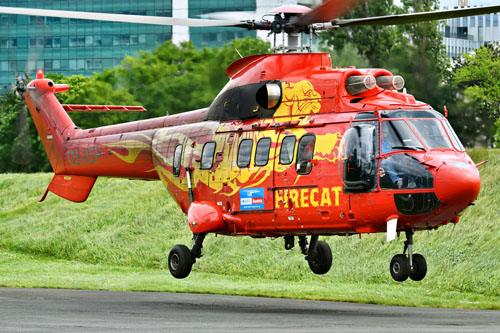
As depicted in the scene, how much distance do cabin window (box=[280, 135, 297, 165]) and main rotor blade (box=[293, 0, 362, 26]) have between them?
8.82 ft

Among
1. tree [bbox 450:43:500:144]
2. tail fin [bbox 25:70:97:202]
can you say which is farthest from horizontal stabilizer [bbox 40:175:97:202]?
tree [bbox 450:43:500:144]

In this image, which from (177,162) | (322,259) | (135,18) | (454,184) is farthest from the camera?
(322,259)

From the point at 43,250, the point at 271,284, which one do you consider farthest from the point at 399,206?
the point at 43,250

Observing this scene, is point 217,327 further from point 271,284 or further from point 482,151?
point 482,151

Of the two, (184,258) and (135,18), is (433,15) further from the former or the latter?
(184,258)

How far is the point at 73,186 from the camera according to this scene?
28.4 metres

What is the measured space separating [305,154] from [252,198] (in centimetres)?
198

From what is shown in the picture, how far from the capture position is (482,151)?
Answer: 39.1 m

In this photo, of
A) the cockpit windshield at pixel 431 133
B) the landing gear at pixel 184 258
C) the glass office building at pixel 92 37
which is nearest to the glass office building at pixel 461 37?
the glass office building at pixel 92 37

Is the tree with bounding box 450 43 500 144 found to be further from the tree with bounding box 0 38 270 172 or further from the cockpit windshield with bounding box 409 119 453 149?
the cockpit windshield with bounding box 409 119 453 149

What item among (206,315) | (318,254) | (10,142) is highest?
(318,254)

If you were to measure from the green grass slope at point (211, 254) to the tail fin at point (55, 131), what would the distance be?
6761 millimetres

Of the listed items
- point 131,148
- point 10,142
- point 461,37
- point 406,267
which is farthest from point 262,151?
point 461,37

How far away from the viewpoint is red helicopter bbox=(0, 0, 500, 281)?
63.8 feet
